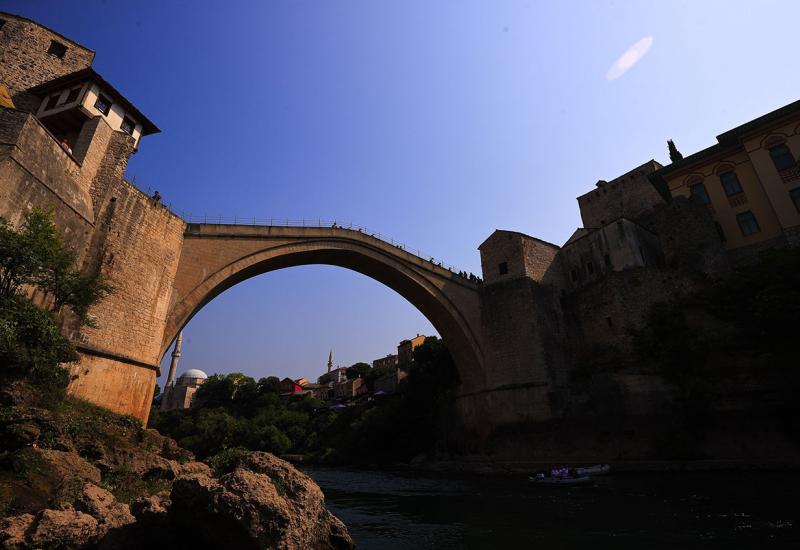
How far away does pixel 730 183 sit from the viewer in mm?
22906

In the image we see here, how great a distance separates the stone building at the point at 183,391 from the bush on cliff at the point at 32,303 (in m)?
64.2

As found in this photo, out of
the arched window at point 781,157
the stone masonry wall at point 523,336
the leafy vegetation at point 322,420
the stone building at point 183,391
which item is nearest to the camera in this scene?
the arched window at point 781,157

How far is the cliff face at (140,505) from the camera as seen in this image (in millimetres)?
4684

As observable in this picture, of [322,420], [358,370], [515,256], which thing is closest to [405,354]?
[322,420]

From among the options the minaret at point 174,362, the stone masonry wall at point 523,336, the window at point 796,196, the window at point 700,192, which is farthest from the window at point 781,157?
the minaret at point 174,362

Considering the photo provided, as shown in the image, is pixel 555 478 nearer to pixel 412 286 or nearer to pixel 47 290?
pixel 412 286

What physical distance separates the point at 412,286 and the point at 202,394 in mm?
44841

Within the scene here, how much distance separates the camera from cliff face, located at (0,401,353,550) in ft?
15.4

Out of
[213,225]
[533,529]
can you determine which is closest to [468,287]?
[213,225]

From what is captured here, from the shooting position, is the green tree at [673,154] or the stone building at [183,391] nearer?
the green tree at [673,154]

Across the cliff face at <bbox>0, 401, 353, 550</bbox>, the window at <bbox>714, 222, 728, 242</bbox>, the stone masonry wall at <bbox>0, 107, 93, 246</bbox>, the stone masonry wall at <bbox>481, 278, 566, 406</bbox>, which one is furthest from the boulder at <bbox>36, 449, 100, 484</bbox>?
the window at <bbox>714, 222, 728, 242</bbox>

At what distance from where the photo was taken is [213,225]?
17.5 m

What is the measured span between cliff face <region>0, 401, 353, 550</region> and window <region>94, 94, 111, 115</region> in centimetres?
1251

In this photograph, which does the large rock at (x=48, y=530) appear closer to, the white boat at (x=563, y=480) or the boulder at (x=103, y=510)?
the boulder at (x=103, y=510)
